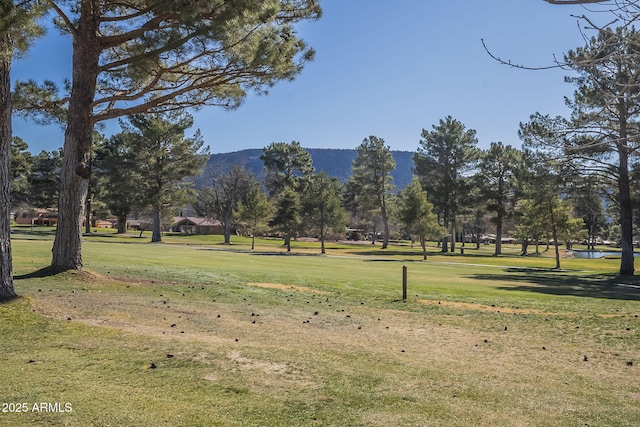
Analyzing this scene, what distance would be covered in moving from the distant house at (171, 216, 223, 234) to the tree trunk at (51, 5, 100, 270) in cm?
9088

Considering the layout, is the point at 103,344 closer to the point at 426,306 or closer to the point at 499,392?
the point at 499,392

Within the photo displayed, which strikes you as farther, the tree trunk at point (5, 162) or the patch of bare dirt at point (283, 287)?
the patch of bare dirt at point (283, 287)

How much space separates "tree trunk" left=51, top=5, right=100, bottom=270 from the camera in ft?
44.2

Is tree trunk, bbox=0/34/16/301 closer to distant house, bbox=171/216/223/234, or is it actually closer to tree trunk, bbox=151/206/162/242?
tree trunk, bbox=151/206/162/242

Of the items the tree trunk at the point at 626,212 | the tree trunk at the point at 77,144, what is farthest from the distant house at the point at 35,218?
the tree trunk at the point at 626,212

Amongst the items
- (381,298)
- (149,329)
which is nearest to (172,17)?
(149,329)

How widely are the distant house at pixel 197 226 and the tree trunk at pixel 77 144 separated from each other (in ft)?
298

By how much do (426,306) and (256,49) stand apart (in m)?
8.46

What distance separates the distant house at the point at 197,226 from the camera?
107438 millimetres

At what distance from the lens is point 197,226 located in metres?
109

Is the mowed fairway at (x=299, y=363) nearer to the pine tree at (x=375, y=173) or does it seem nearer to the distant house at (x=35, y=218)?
the pine tree at (x=375, y=173)

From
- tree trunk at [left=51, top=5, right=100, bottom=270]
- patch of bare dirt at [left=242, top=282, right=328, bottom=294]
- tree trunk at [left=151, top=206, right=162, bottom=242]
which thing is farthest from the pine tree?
tree trunk at [left=51, top=5, right=100, bottom=270]

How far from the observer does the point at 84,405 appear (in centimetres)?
443

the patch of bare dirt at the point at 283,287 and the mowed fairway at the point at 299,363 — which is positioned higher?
the mowed fairway at the point at 299,363
